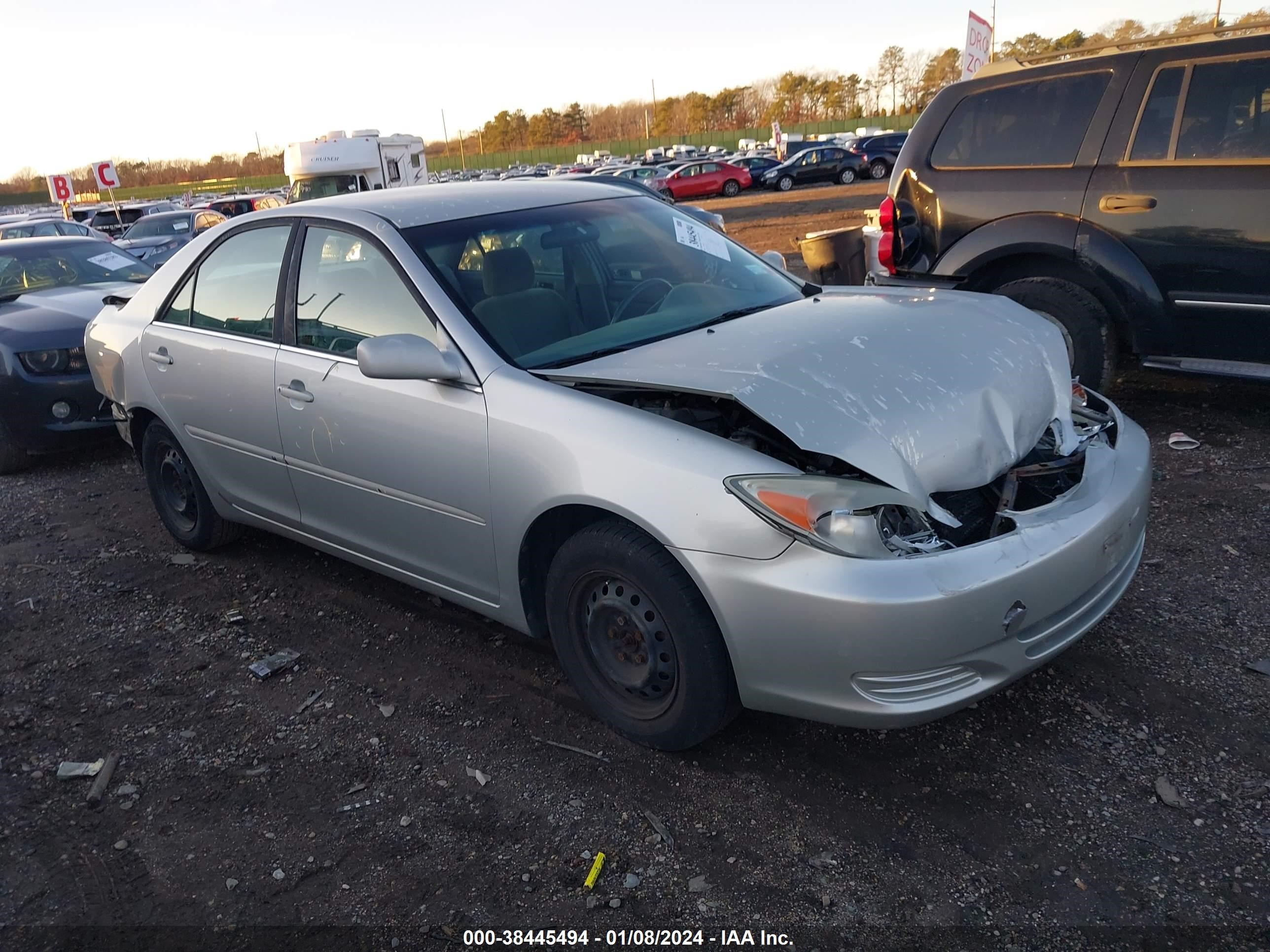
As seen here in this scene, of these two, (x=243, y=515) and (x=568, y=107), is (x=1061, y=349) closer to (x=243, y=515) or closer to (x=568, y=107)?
(x=243, y=515)

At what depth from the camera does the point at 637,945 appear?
7.79ft

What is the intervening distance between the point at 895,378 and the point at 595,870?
64.9 inches

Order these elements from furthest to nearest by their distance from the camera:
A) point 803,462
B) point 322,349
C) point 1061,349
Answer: point 322,349, point 1061,349, point 803,462

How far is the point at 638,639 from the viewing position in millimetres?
2934

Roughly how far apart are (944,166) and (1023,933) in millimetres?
4927

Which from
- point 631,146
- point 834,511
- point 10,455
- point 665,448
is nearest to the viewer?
point 834,511

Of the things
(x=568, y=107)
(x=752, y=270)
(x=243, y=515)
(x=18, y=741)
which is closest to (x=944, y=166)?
(x=752, y=270)

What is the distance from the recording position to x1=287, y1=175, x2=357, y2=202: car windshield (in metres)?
23.4

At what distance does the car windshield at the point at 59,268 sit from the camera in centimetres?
795

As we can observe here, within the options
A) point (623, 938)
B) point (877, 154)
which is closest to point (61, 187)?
point (623, 938)

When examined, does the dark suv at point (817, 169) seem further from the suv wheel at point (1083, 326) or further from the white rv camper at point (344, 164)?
the suv wheel at point (1083, 326)

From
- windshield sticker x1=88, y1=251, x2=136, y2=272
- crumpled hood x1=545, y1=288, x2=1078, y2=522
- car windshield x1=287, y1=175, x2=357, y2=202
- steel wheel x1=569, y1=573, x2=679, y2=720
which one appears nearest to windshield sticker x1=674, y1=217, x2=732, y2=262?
crumpled hood x1=545, y1=288, x2=1078, y2=522

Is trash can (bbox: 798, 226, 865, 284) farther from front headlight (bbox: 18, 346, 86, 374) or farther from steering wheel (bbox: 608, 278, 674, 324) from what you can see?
front headlight (bbox: 18, 346, 86, 374)

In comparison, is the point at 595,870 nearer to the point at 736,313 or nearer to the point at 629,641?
the point at 629,641
